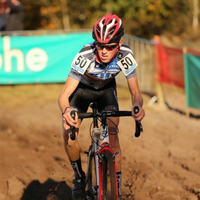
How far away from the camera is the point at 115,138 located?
5.05 meters

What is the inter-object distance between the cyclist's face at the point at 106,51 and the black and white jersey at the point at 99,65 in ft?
0.68

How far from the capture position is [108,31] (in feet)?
14.9

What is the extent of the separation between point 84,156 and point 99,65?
317cm

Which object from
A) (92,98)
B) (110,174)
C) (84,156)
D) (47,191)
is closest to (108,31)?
(92,98)

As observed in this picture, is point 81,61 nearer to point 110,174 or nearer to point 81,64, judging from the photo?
point 81,64

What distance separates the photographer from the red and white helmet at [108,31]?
454cm

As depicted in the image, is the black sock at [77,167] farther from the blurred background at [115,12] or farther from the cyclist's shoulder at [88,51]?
the blurred background at [115,12]

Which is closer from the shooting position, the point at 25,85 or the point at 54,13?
the point at 25,85

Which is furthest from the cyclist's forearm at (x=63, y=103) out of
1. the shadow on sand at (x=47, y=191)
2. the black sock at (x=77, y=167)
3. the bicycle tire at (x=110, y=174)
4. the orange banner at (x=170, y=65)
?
the orange banner at (x=170, y=65)

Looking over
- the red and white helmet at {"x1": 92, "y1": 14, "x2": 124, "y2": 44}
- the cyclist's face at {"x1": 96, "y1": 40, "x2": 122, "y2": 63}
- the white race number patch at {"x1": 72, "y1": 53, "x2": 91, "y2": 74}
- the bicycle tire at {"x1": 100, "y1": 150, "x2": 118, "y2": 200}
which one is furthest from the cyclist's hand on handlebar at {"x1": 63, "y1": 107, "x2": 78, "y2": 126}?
the red and white helmet at {"x1": 92, "y1": 14, "x2": 124, "y2": 44}

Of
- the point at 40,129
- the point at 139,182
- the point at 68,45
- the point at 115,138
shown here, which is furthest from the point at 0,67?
the point at 115,138

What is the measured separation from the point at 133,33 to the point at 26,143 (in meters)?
12.9

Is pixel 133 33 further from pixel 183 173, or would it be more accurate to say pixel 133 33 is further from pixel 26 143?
pixel 183 173

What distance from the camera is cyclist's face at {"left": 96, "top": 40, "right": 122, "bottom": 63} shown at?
4605mm
